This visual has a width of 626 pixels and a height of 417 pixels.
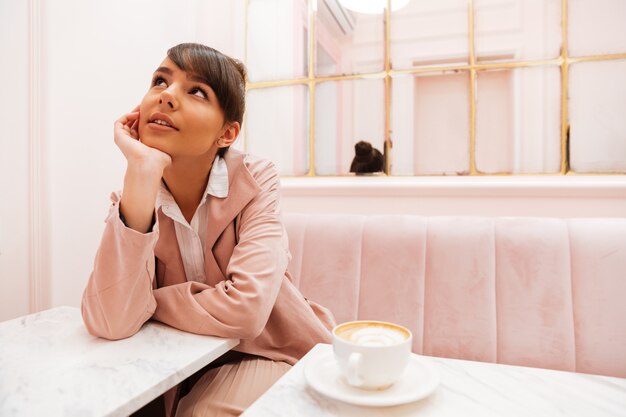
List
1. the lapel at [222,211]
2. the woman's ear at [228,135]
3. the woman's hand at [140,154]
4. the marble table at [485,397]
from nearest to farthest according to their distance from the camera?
the marble table at [485,397] → the woman's hand at [140,154] → the lapel at [222,211] → the woman's ear at [228,135]

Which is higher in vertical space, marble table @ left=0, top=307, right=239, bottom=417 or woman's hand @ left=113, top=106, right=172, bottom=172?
woman's hand @ left=113, top=106, right=172, bottom=172

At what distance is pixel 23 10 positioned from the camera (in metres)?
1.63

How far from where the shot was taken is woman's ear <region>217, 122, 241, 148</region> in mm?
1139

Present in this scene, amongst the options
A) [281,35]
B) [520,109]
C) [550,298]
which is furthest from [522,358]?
[281,35]

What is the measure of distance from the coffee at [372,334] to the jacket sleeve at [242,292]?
29 cm

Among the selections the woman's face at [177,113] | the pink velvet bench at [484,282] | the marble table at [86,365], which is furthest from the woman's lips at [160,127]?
the pink velvet bench at [484,282]

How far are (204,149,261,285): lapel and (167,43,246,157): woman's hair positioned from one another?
198mm

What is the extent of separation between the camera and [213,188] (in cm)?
106

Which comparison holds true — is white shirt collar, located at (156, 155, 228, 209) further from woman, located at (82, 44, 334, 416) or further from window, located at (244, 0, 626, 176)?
window, located at (244, 0, 626, 176)

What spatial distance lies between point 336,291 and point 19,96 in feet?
4.83

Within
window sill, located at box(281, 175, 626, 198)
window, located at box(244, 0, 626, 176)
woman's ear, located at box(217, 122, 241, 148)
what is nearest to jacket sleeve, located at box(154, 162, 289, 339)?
woman's ear, located at box(217, 122, 241, 148)

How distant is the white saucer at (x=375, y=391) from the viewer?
524 millimetres

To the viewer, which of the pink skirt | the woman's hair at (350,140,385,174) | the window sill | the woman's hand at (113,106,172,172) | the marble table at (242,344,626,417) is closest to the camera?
the marble table at (242,344,626,417)

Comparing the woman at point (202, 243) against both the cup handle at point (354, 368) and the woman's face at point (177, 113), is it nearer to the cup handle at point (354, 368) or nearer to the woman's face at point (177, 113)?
the woman's face at point (177, 113)
